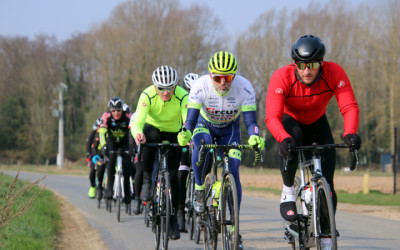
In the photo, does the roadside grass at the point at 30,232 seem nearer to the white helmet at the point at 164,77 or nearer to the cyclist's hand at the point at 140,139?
the cyclist's hand at the point at 140,139

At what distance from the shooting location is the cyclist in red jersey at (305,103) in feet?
17.1

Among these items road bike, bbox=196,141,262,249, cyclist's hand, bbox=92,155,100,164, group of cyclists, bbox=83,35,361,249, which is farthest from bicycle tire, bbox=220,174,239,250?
cyclist's hand, bbox=92,155,100,164

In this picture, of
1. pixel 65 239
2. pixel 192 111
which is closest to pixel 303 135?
pixel 192 111

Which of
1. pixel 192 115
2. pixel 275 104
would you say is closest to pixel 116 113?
pixel 192 115

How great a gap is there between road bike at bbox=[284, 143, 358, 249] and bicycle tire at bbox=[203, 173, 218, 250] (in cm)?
93

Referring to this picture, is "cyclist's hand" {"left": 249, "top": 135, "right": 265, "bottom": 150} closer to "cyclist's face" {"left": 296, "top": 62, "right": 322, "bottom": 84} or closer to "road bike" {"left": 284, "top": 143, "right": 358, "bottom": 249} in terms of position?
"road bike" {"left": 284, "top": 143, "right": 358, "bottom": 249}

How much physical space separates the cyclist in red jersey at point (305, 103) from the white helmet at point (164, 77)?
2684mm

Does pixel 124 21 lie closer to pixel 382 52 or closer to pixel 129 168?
pixel 382 52

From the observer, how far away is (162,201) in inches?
292

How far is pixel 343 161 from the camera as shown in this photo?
1756 inches

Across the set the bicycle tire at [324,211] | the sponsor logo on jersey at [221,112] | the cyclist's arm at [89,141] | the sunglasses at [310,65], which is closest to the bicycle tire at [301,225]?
the bicycle tire at [324,211]

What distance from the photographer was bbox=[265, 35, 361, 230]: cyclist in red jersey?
520 centimetres

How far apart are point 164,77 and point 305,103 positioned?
3004 mm

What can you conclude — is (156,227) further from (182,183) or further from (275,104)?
(275,104)
